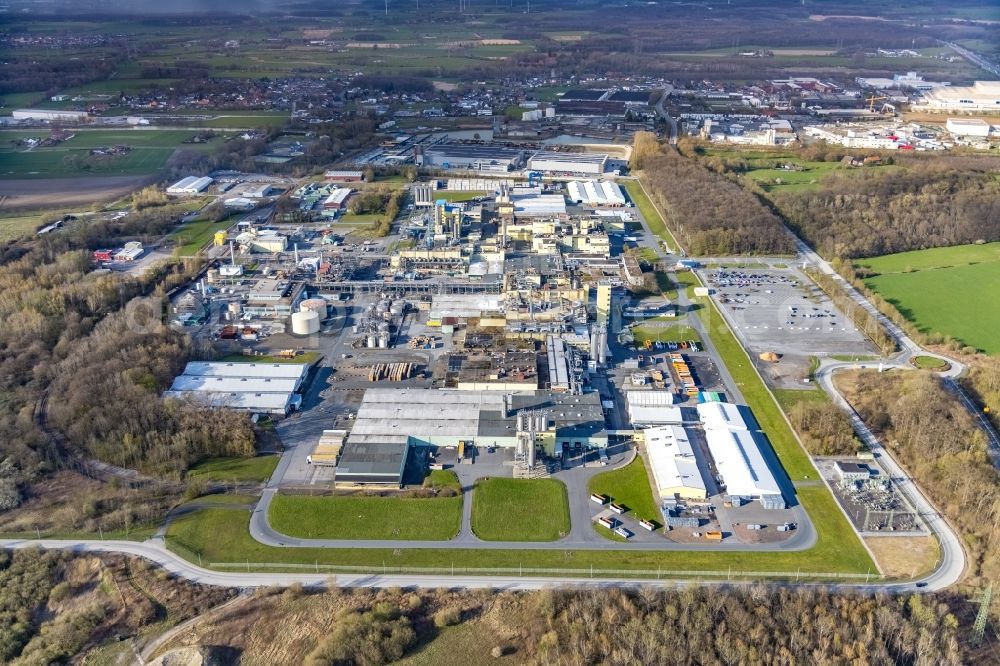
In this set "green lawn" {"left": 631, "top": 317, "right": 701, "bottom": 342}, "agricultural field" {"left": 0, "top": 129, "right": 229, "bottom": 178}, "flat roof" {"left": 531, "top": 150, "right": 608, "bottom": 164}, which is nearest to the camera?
"green lawn" {"left": 631, "top": 317, "right": 701, "bottom": 342}

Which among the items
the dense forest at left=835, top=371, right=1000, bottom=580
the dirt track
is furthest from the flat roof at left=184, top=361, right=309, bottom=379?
the dirt track

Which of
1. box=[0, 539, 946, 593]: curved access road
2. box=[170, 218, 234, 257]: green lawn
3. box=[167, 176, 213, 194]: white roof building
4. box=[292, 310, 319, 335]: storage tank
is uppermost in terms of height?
box=[167, 176, 213, 194]: white roof building

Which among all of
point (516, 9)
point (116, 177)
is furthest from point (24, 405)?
point (516, 9)

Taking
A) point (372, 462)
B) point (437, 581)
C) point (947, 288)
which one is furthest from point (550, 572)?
point (947, 288)

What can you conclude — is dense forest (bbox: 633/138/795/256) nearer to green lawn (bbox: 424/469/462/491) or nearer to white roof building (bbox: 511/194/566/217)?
white roof building (bbox: 511/194/566/217)

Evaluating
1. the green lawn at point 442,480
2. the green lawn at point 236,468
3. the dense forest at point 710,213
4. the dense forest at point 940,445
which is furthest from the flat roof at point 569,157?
the green lawn at point 236,468
